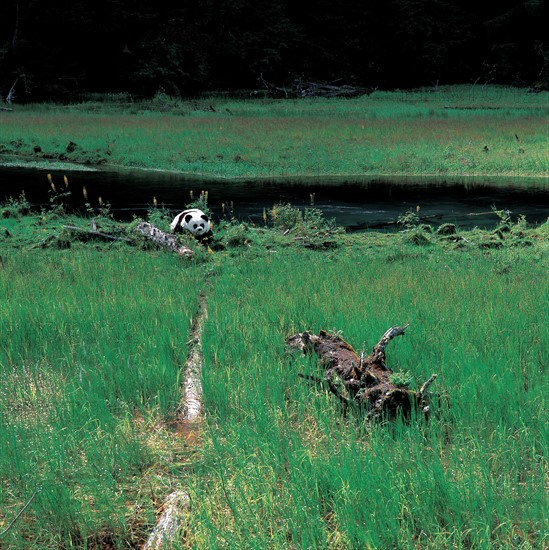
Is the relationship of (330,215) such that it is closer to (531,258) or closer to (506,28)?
(531,258)

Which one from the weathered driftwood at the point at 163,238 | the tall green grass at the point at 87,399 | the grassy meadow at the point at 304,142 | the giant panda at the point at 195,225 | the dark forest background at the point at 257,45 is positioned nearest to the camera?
the tall green grass at the point at 87,399

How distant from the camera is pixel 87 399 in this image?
15.6 ft

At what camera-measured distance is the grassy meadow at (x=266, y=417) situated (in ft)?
11.1

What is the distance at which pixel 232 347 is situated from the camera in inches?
227

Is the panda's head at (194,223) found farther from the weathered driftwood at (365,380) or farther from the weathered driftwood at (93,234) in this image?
the weathered driftwood at (365,380)

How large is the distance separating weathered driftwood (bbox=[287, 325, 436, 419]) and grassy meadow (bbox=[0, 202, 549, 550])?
0.38 feet

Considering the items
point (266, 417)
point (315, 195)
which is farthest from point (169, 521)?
point (315, 195)

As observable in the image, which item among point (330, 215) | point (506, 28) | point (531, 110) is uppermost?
point (506, 28)

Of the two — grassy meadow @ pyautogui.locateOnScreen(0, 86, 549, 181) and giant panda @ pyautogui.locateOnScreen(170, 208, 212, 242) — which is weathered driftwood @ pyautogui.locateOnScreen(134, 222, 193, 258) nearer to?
giant panda @ pyautogui.locateOnScreen(170, 208, 212, 242)

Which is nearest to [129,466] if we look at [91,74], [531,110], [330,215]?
[330,215]

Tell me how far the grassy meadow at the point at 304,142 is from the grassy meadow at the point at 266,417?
559 inches

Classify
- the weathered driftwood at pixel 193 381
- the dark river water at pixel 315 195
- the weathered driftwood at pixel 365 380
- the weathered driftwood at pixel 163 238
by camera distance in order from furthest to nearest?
the dark river water at pixel 315 195 → the weathered driftwood at pixel 163 238 → the weathered driftwood at pixel 193 381 → the weathered driftwood at pixel 365 380

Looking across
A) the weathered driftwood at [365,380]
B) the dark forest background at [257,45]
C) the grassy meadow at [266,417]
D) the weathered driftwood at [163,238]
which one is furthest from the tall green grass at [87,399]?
the dark forest background at [257,45]

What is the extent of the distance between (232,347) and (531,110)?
29847 mm
